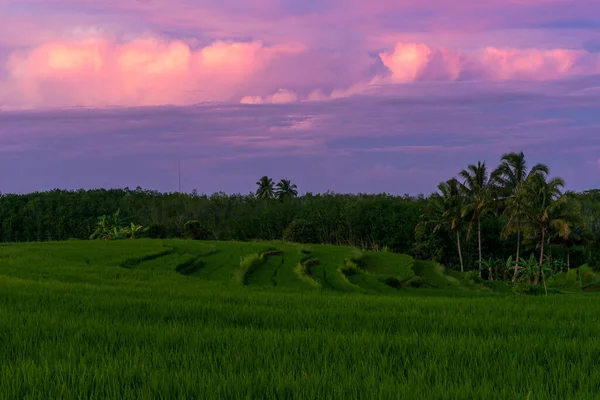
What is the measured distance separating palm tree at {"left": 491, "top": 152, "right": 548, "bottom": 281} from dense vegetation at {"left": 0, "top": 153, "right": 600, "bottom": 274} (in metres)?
0.08

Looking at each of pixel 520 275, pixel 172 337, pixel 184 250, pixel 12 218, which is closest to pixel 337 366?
pixel 172 337

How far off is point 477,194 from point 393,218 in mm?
14221

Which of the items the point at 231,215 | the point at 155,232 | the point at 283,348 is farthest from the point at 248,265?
the point at 231,215

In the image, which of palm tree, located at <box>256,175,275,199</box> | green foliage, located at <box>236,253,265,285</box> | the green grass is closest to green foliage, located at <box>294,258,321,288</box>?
green foliage, located at <box>236,253,265,285</box>

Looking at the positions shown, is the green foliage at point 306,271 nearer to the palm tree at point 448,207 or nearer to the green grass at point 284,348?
the green grass at point 284,348

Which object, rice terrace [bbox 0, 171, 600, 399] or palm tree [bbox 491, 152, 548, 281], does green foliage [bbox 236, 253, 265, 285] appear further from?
palm tree [bbox 491, 152, 548, 281]

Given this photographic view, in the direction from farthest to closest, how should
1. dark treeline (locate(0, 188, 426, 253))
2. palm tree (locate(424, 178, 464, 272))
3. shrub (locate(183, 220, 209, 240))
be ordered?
dark treeline (locate(0, 188, 426, 253)), palm tree (locate(424, 178, 464, 272)), shrub (locate(183, 220, 209, 240))

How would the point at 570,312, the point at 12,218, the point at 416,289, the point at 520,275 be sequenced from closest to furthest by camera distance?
the point at 570,312 → the point at 416,289 → the point at 520,275 → the point at 12,218

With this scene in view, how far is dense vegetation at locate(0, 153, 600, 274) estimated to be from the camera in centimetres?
4753

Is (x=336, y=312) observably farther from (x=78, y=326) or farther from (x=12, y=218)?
(x=12, y=218)

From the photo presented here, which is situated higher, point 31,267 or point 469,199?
point 469,199

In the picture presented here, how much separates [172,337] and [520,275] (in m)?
51.0

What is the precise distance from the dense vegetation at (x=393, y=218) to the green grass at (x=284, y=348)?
114 ft

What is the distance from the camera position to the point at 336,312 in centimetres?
914
